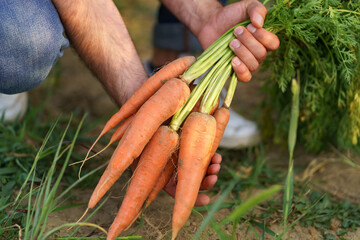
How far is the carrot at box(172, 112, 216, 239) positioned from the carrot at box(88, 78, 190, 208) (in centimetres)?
8

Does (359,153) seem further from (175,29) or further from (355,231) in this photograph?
(175,29)

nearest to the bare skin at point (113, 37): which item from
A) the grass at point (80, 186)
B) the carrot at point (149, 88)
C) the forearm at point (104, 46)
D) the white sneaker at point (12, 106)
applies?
the forearm at point (104, 46)

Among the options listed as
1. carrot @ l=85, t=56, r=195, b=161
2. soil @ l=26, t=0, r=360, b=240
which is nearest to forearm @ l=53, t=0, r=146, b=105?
carrot @ l=85, t=56, r=195, b=161

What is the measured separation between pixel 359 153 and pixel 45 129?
1.48m

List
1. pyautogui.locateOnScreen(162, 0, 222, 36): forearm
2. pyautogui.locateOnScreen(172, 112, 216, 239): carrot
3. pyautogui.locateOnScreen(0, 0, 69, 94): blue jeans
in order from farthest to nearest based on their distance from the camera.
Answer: pyautogui.locateOnScreen(162, 0, 222, 36): forearm, pyautogui.locateOnScreen(0, 0, 69, 94): blue jeans, pyautogui.locateOnScreen(172, 112, 216, 239): carrot

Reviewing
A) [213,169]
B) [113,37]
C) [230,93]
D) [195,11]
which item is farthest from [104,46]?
[213,169]

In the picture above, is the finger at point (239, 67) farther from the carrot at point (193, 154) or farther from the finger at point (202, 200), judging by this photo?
the finger at point (202, 200)

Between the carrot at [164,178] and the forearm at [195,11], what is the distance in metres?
0.59

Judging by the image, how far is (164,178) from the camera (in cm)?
131

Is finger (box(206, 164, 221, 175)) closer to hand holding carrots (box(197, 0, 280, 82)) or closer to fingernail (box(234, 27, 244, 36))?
hand holding carrots (box(197, 0, 280, 82))

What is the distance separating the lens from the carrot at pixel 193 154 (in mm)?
1184

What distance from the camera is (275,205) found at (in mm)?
1432

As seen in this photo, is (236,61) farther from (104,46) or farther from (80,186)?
(80,186)

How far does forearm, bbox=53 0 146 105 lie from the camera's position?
4.69 feet
